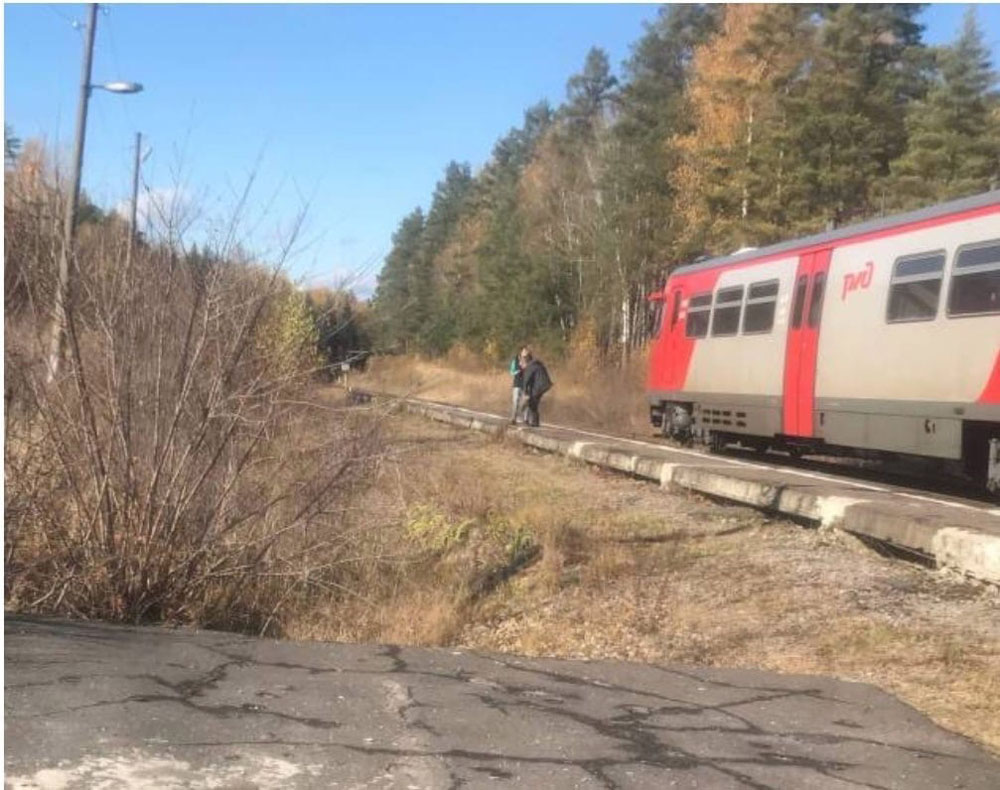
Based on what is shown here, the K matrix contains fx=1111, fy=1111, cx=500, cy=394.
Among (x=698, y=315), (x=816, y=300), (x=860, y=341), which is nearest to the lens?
(x=860, y=341)

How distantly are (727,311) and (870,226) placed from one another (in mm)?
3677

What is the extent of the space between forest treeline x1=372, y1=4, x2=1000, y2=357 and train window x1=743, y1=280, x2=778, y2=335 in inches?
194

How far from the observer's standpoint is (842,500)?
10.2 metres

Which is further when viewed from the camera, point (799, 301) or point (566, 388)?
point (566, 388)

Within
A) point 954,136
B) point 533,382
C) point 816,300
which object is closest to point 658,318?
point 533,382

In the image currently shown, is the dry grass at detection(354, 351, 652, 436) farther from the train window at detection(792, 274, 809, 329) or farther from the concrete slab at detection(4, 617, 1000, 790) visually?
the train window at detection(792, 274, 809, 329)

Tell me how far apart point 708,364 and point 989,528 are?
8742 mm

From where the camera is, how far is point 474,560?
10.4 metres

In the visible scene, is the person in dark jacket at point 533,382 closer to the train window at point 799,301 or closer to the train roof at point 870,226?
the train roof at point 870,226

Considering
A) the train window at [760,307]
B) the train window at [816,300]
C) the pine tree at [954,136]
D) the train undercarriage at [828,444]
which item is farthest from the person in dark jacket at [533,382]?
the pine tree at [954,136]

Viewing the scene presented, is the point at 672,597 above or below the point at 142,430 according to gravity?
below

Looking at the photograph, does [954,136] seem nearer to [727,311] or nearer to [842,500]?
[727,311]

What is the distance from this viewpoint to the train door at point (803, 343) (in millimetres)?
14133

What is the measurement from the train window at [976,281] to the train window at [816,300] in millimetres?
2647
